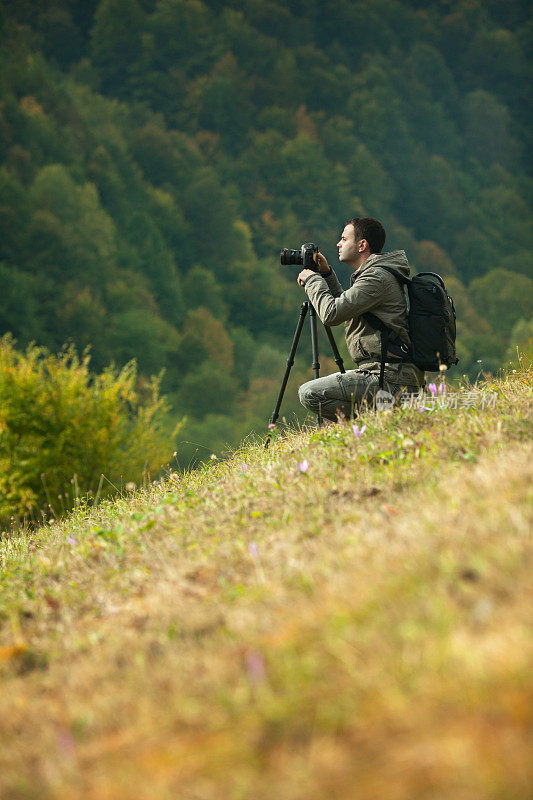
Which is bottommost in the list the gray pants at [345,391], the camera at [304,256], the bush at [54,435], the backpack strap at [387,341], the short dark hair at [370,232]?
the bush at [54,435]

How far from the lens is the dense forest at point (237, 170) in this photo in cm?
6544

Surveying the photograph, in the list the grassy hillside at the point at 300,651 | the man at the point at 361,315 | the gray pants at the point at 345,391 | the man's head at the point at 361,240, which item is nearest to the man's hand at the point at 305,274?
the man at the point at 361,315

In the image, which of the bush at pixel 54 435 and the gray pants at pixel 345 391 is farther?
the bush at pixel 54 435

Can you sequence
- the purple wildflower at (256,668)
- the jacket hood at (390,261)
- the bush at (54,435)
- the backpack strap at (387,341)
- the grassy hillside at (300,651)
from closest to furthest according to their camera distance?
1. the grassy hillside at (300,651)
2. the purple wildflower at (256,668)
3. the backpack strap at (387,341)
4. the jacket hood at (390,261)
5. the bush at (54,435)

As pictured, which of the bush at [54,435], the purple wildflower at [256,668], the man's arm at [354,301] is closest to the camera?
the purple wildflower at [256,668]

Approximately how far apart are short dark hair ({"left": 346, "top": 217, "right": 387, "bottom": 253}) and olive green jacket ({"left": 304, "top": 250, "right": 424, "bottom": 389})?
Result: 265 mm

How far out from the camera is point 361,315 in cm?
641

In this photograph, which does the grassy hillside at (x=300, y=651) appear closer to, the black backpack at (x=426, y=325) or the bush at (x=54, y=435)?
the black backpack at (x=426, y=325)

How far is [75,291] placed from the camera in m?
61.7

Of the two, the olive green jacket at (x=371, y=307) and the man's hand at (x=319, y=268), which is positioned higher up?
the man's hand at (x=319, y=268)

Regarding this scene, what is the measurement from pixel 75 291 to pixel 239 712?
62370 millimetres

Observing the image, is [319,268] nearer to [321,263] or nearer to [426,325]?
[321,263]

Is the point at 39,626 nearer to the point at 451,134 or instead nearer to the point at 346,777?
the point at 346,777

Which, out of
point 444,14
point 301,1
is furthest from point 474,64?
point 301,1
